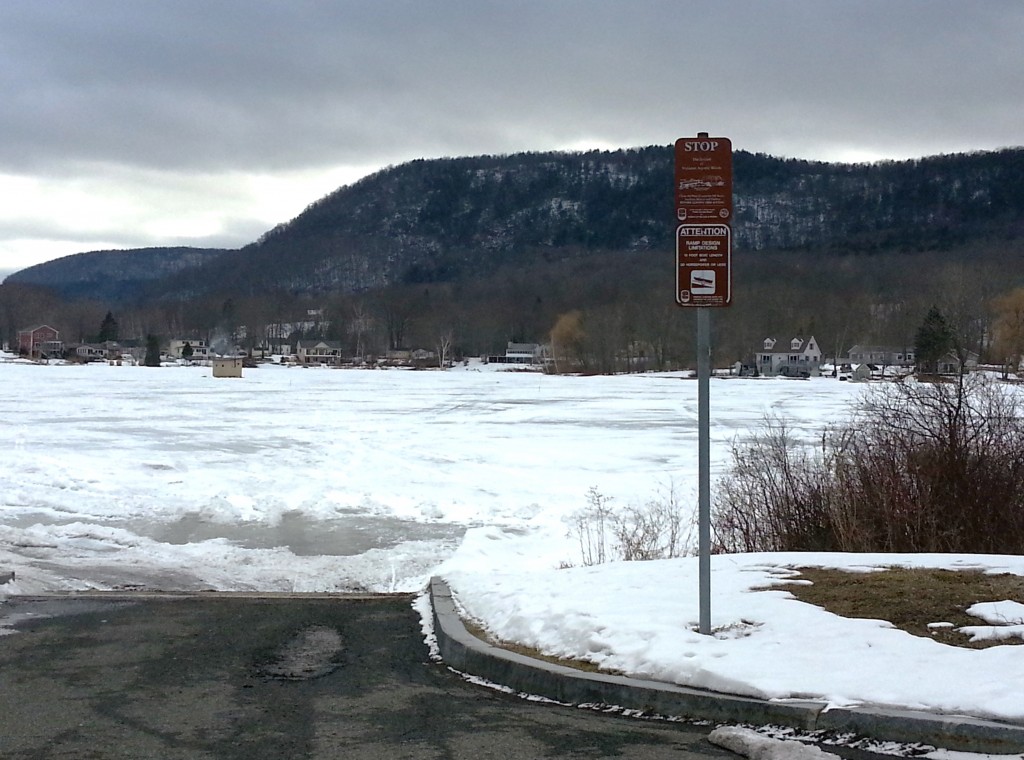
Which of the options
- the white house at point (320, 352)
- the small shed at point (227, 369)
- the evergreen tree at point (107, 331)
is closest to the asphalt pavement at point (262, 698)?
the small shed at point (227, 369)

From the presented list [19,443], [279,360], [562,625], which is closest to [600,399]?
[19,443]

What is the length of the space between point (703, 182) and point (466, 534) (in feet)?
30.3

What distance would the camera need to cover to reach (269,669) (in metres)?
6.85

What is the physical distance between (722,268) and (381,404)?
42.4 m

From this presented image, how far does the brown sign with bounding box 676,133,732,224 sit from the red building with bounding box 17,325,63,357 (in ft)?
595

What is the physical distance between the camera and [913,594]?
723 centimetres

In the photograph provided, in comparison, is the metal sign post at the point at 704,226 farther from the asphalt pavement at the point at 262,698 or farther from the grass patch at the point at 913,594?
the asphalt pavement at the point at 262,698

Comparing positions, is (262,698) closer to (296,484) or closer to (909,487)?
(909,487)

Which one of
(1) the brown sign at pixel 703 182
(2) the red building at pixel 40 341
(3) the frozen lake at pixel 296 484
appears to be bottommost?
(3) the frozen lake at pixel 296 484

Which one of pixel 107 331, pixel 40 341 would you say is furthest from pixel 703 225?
pixel 107 331

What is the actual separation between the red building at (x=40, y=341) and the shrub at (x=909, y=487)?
176692 mm

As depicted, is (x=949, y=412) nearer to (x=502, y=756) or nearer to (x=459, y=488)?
(x=502, y=756)

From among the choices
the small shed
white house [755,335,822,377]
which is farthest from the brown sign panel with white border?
white house [755,335,822,377]

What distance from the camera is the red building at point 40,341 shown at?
584 feet
